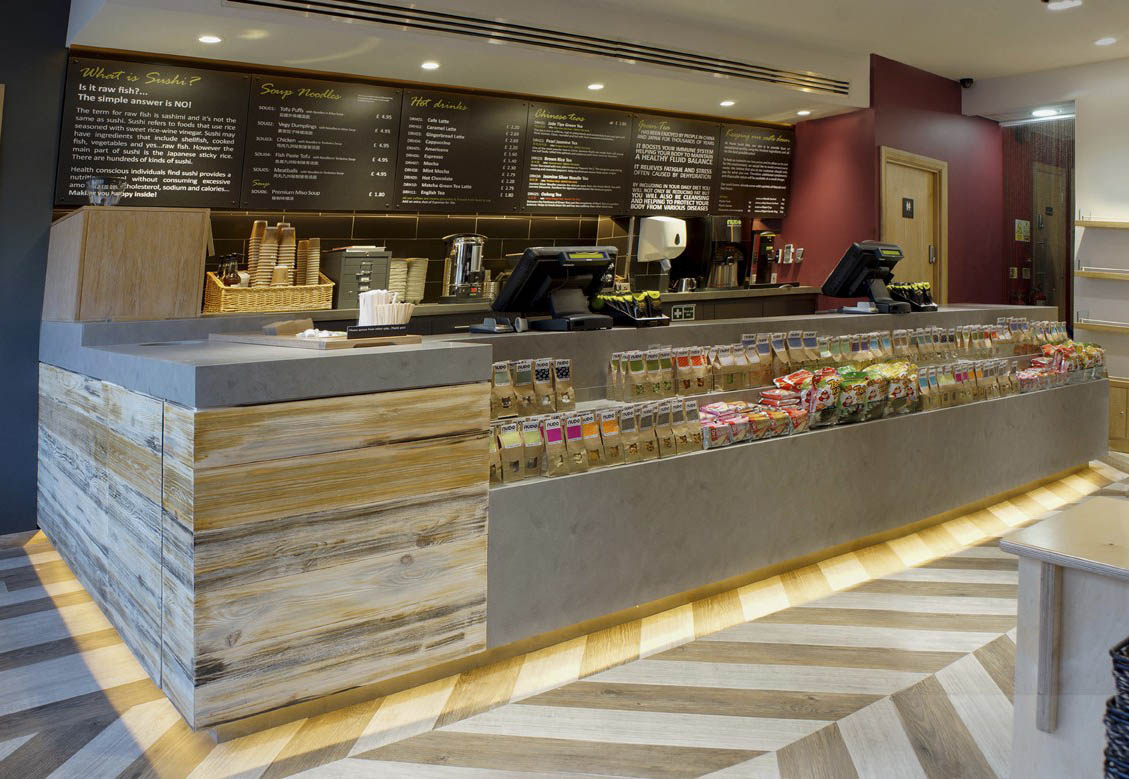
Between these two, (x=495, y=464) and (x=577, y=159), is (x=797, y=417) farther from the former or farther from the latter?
(x=577, y=159)

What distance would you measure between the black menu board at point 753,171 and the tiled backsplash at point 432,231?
3.09ft

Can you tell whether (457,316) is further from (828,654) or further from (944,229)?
(944,229)

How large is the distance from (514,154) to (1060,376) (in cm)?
365

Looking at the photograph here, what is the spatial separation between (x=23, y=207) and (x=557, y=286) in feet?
8.73

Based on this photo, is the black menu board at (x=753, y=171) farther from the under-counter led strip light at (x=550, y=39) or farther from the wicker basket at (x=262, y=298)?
the wicker basket at (x=262, y=298)

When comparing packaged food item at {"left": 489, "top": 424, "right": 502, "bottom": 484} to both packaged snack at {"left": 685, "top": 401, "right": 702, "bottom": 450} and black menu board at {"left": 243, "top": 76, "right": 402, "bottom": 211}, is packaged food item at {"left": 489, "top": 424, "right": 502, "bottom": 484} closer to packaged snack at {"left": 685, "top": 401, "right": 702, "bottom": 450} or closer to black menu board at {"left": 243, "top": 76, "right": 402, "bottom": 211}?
packaged snack at {"left": 685, "top": 401, "right": 702, "bottom": 450}

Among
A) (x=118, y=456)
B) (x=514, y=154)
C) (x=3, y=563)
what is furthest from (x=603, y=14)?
(x=3, y=563)

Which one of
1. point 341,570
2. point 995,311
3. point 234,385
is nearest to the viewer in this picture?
point 234,385

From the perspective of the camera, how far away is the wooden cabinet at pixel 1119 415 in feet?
21.9

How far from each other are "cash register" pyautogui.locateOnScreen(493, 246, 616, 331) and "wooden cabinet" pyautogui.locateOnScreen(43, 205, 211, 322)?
146cm

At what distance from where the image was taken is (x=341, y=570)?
240 cm

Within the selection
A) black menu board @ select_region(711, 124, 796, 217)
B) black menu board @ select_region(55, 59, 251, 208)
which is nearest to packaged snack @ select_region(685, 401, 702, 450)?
black menu board @ select_region(55, 59, 251, 208)

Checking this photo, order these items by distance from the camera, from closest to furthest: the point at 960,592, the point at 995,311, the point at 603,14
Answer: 1. the point at 960,592
2. the point at 603,14
3. the point at 995,311

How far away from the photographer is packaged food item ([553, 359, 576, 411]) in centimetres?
330
